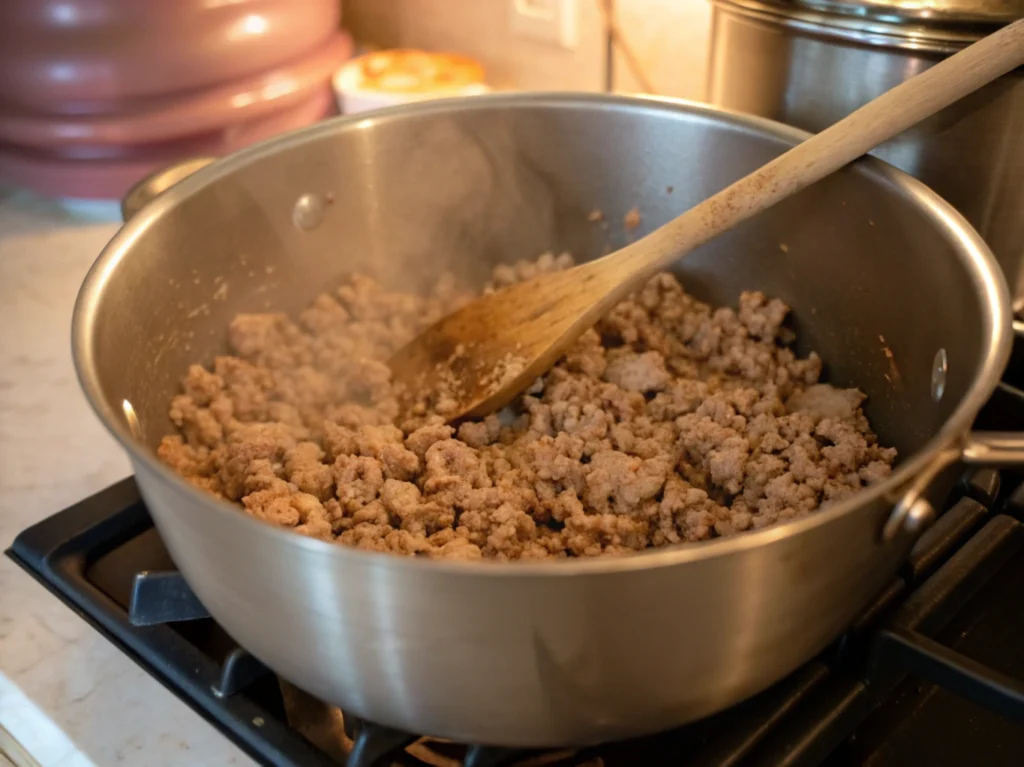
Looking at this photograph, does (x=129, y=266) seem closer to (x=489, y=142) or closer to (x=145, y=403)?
(x=145, y=403)

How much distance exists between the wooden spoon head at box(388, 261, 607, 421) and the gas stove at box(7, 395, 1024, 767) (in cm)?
27

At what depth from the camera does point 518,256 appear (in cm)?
99

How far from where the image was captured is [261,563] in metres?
0.45

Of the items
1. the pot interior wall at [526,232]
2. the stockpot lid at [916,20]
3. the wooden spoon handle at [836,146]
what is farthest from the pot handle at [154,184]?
the stockpot lid at [916,20]

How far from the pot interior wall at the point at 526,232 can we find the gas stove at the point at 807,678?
3.8 inches

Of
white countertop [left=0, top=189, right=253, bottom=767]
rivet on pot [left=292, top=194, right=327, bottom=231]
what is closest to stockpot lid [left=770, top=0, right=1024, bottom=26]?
rivet on pot [left=292, top=194, right=327, bottom=231]

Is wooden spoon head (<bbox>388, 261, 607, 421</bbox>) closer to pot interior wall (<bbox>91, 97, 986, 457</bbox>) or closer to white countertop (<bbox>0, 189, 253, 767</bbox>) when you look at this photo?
pot interior wall (<bbox>91, 97, 986, 457</bbox>)

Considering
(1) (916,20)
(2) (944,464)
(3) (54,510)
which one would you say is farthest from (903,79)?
(3) (54,510)

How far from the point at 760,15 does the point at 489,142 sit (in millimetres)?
267

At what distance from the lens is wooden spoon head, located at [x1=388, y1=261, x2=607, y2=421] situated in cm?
82

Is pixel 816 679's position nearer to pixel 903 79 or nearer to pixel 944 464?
pixel 944 464

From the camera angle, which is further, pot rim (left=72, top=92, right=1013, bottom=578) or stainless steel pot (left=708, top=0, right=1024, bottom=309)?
stainless steel pot (left=708, top=0, right=1024, bottom=309)

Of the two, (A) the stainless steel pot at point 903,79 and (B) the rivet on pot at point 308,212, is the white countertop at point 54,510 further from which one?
(A) the stainless steel pot at point 903,79

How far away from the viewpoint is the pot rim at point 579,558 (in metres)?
0.41
